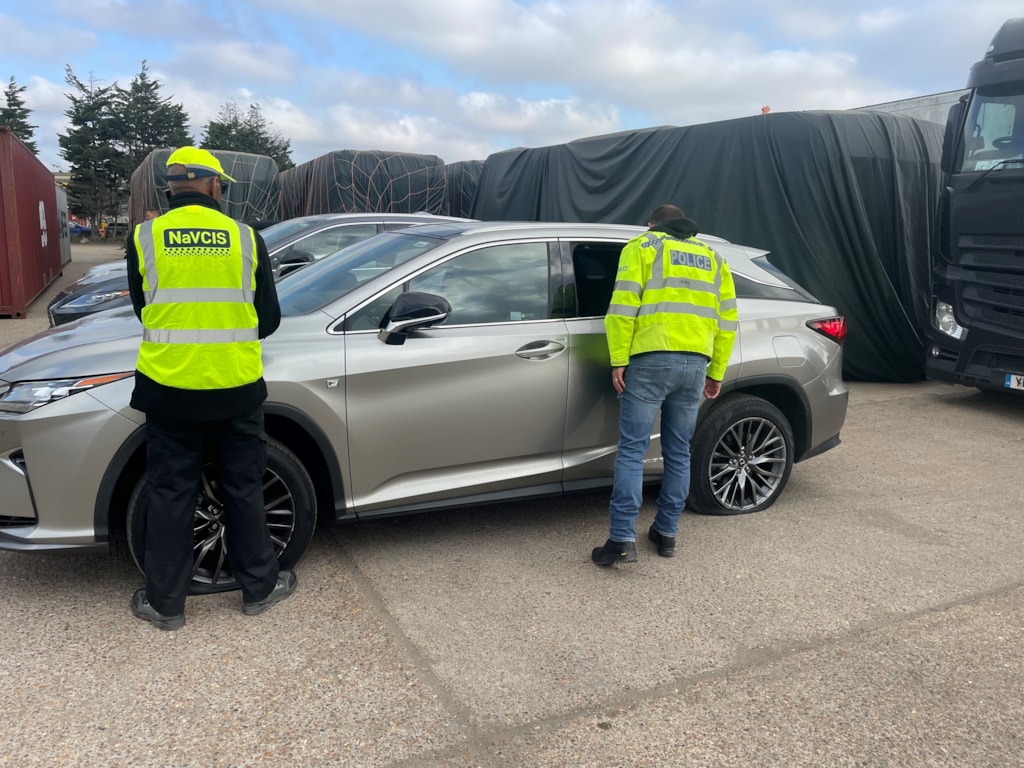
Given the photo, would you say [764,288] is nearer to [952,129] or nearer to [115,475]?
[115,475]

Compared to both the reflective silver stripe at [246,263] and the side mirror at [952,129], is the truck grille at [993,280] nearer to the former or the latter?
the side mirror at [952,129]

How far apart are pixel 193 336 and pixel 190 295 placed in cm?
16

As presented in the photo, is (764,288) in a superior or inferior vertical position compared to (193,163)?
inferior

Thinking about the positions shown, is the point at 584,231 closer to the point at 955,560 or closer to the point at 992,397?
the point at 955,560

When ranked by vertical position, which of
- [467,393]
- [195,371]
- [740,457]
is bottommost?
[740,457]

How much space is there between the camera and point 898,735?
2.78 metres

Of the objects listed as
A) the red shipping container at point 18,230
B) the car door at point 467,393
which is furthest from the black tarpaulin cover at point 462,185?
the car door at point 467,393

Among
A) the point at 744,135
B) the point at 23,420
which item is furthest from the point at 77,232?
the point at 23,420

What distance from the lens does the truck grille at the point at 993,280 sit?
7.37 metres

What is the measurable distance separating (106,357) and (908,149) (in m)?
8.58

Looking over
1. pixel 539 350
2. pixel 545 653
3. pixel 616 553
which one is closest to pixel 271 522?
pixel 545 653

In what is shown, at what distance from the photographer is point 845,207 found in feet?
29.0

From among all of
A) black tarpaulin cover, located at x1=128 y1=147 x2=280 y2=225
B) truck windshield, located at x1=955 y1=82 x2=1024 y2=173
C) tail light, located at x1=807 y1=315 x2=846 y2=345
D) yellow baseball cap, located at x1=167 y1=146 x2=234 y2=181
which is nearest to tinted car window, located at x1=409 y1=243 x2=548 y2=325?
yellow baseball cap, located at x1=167 y1=146 x2=234 y2=181

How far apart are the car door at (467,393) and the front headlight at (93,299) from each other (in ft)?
19.1
